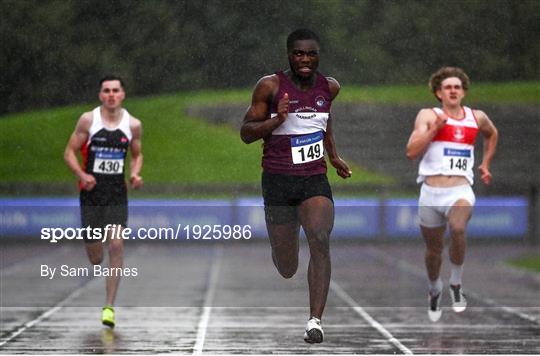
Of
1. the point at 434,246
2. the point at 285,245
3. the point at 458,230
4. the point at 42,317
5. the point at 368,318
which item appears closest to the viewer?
the point at 285,245

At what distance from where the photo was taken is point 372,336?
48.0 feet

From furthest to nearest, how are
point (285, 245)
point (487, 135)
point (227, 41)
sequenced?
1. point (487, 135)
2. point (227, 41)
3. point (285, 245)

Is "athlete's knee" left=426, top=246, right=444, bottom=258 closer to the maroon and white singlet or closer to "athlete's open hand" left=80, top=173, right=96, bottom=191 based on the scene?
"athlete's open hand" left=80, top=173, right=96, bottom=191

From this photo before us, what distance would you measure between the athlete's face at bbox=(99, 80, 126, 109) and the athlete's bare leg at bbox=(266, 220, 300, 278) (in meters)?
2.46

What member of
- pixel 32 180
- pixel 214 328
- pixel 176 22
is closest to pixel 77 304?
pixel 214 328

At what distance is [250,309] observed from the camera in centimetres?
1788

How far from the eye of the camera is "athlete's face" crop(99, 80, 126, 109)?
12.8 m

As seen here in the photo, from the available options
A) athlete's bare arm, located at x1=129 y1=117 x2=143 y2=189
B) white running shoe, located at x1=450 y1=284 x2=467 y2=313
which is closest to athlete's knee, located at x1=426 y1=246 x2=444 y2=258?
white running shoe, located at x1=450 y1=284 x2=467 y2=313

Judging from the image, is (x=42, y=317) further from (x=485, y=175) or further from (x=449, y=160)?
(x=485, y=175)

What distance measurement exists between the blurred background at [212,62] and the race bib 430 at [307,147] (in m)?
1.71

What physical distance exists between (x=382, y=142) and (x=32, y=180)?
343cm

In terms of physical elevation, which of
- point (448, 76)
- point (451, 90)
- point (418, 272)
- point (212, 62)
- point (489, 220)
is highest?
point (489, 220)

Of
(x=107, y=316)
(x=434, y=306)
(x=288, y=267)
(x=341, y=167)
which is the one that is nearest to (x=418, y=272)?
(x=434, y=306)

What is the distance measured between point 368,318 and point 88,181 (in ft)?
15.7
